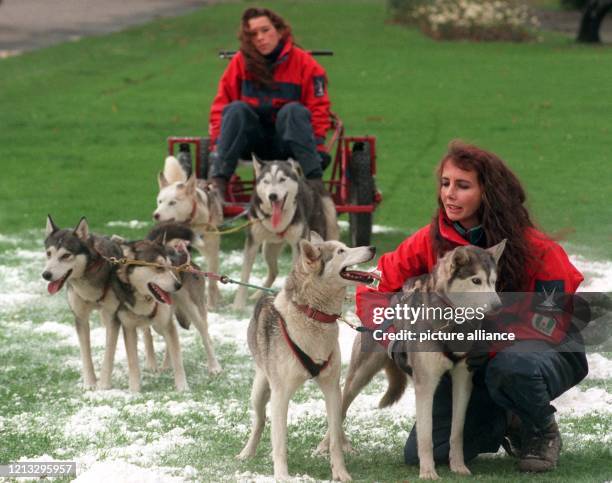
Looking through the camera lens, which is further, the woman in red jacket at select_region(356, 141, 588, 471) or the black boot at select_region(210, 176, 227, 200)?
the black boot at select_region(210, 176, 227, 200)

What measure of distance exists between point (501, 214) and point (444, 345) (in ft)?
1.89

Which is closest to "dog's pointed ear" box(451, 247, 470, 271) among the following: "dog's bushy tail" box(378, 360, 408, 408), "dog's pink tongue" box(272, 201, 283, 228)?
"dog's bushy tail" box(378, 360, 408, 408)

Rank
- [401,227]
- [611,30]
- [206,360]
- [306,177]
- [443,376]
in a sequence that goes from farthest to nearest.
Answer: [611,30]
[401,227]
[306,177]
[206,360]
[443,376]

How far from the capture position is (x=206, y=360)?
6.67 m

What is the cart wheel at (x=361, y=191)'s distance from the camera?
9203 mm

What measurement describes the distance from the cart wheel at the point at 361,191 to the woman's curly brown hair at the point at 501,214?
14.7 feet

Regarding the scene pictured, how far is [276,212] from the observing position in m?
8.02

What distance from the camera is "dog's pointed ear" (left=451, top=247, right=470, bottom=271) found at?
4312 millimetres

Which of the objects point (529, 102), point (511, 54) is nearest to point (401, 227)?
point (529, 102)

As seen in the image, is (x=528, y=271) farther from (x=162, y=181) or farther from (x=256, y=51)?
(x=256, y=51)

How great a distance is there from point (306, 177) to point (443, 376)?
13.6 feet

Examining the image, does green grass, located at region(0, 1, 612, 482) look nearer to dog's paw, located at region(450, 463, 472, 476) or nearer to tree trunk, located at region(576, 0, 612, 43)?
dog's paw, located at region(450, 463, 472, 476)

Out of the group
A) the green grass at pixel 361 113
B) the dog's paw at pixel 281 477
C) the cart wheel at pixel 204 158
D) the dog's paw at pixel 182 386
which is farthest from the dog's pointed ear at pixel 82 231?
the cart wheel at pixel 204 158

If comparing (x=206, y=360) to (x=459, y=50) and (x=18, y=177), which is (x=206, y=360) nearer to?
(x=18, y=177)
